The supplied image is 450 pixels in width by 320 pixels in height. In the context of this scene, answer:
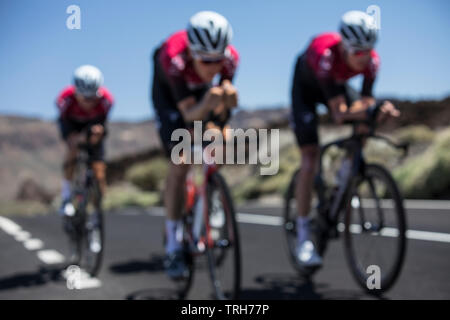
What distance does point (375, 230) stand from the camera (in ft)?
10.8

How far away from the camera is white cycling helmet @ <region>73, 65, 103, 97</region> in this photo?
4750mm

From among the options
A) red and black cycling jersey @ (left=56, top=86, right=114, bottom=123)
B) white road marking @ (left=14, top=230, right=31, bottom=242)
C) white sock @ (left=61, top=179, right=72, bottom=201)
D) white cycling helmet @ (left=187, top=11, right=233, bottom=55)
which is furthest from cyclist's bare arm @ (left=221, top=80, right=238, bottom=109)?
white road marking @ (left=14, top=230, right=31, bottom=242)

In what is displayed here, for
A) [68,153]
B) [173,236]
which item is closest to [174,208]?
[173,236]

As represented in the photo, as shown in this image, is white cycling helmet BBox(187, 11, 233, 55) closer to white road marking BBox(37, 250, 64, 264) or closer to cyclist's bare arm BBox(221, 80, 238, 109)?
cyclist's bare arm BBox(221, 80, 238, 109)

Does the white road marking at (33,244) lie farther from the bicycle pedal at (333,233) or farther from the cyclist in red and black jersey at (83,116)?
the bicycle pedal at (333,233)

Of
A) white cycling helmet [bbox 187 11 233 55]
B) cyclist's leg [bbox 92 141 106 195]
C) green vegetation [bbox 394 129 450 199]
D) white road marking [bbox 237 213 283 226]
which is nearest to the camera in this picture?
white cycling helmet [bbox 187 11 233 55]

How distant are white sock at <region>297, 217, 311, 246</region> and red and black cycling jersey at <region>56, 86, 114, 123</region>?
2.46 m

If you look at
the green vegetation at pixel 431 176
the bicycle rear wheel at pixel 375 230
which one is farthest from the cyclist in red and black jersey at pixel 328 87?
the green vegetation at pixel 431 176

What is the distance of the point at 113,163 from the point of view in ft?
130

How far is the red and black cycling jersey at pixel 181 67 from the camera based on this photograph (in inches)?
128

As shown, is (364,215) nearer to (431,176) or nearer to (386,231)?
(386,231)

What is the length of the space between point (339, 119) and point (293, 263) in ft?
4.71

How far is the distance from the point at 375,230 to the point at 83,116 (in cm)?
347

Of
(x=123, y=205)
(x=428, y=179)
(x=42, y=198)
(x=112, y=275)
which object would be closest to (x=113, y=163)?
(x=42, y=198)
